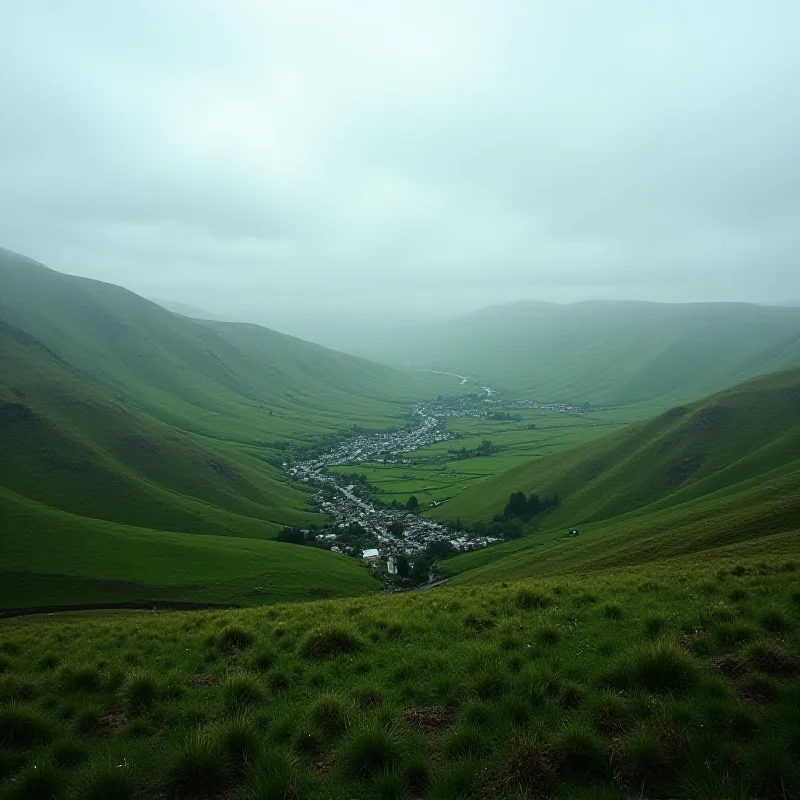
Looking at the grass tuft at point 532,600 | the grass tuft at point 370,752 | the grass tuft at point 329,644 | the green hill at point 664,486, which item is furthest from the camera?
the green hill at point 664,486

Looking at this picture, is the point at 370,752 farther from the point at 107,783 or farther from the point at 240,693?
the point at 240,693

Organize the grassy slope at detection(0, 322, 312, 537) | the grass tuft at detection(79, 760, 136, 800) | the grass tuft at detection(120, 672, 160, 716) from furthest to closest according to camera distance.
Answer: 1. the grassy slope at detection(0, 322, 312, 537)
2. the grass tuft at detection(120, 672, 160, 716)
3. the grass tuft at detection(79, 760, 136, 800)

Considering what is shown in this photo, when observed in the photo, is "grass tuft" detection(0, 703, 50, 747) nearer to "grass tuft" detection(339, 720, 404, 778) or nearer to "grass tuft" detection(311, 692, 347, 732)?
"grass tuft" detection(311, 692, 347, 732)

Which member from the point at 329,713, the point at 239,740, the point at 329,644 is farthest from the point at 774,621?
the point at 239,740

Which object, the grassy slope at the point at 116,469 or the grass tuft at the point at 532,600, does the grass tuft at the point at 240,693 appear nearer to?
the grass tuft at the point at 532,600

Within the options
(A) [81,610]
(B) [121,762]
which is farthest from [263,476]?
(B) [121,762]

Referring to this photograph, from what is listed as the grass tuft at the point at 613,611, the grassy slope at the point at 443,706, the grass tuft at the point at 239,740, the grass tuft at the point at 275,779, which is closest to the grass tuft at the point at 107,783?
the grassy slope at the point at 443,706

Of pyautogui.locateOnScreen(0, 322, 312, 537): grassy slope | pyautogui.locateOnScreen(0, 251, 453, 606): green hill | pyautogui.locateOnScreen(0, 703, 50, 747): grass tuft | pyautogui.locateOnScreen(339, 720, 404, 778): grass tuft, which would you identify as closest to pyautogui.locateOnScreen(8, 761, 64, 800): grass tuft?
→ pyautogui.locateOnScreen(0, 703, 50, 747): grass tuft
